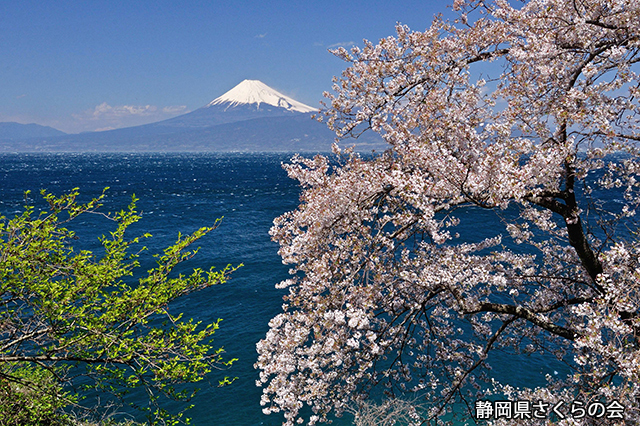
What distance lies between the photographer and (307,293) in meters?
6.04

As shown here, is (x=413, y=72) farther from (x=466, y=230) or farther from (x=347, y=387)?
(x=466, y=230)

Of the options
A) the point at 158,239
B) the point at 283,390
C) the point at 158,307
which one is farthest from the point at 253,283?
the point at 283,390

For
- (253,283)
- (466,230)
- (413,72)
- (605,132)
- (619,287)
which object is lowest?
(253,283)

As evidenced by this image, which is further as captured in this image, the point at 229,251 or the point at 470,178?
the point at 229,251

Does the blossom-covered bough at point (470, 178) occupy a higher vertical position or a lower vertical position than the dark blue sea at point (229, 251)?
higher

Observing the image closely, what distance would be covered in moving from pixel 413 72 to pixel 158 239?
37.9 m

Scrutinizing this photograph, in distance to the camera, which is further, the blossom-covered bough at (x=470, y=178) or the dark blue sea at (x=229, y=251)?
the dark blue sea at (x=229, y=251)

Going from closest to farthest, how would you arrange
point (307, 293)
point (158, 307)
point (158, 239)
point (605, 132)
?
point (605, 132), point (307, 293), point (158, 307), point (158, 239)

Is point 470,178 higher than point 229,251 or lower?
higher

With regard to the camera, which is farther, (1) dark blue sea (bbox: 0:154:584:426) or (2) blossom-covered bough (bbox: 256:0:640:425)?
(1) dark blue sea (bbox: 0:154:584:426)

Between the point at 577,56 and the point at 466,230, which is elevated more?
the point at 577,56

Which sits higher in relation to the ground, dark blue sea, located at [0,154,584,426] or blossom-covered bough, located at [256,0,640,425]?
blossom-covered bough, located at [256,0,640,425]

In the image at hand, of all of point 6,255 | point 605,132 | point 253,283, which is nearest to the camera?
Result: point 605,132

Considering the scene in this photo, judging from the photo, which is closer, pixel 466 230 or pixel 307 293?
pixel 307 293
